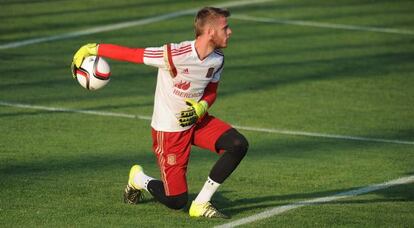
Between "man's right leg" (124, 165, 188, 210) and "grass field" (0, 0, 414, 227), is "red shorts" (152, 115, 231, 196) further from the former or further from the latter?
"grass field" (0, 0, 414, 227)

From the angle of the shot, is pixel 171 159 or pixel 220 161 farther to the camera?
pixel 171 159

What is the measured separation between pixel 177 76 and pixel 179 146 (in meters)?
0.62

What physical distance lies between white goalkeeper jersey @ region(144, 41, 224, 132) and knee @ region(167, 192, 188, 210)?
582 millimetres

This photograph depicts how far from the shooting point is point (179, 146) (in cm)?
990

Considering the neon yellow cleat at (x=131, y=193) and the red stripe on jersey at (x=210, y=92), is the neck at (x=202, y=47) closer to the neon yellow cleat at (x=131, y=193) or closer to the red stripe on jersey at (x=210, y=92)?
the red stripe on jersey at (x=210, y=92)

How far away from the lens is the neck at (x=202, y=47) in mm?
9711

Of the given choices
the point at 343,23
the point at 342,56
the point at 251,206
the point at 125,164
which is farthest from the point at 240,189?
the point at 343,23

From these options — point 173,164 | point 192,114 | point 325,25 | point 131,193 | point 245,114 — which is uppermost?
point 192,114

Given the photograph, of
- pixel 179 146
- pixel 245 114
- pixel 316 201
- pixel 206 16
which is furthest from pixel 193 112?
pixel 245 114

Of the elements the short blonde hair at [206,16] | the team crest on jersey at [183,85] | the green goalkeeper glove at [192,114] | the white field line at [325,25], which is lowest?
the white field line at [325,25]

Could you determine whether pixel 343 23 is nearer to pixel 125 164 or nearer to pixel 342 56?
pixel 342 56

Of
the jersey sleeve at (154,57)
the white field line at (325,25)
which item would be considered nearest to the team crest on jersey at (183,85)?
the jersey sleeve at (154,57)

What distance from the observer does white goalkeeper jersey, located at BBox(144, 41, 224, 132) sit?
966 cm

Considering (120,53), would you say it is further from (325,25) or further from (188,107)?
(325,25)
